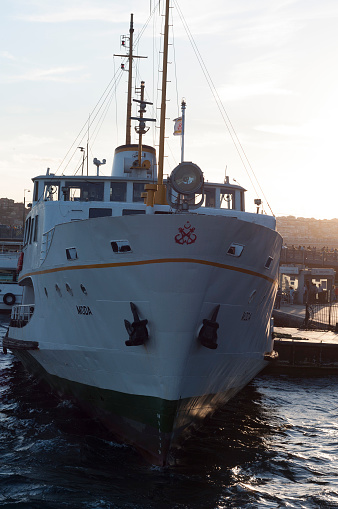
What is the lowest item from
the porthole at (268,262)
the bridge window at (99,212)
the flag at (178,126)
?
the porthole at (268,262)

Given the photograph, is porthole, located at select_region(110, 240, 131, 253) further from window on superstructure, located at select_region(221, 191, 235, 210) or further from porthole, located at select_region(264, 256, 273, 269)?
window on superstructure, located at select_region(221, 191, 235, 210)

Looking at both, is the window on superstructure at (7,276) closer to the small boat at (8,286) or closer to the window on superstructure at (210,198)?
the small boat at (8,286)

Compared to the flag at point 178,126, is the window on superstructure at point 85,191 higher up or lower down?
lower down

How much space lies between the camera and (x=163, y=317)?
10992mm

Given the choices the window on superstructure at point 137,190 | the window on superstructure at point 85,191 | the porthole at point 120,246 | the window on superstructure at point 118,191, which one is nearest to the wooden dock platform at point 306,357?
the window on superstructure at point 137,190

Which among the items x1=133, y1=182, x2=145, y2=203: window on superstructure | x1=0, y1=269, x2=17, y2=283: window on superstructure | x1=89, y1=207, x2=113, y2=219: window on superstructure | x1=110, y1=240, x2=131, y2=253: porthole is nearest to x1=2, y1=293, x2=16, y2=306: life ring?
x1=0, y1=269, x2=17, y2=283: window on superstructure

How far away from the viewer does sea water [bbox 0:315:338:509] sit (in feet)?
33.0

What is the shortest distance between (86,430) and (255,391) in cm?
815

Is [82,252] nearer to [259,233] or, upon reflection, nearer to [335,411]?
[259,233]

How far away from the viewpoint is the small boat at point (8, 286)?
43.1 m

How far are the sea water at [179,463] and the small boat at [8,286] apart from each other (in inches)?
1070

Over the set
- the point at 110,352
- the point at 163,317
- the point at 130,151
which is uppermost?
the point at 130,151

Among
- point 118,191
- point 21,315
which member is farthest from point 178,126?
point 21,315

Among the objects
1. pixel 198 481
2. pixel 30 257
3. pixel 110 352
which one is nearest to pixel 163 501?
pixel 198 481
